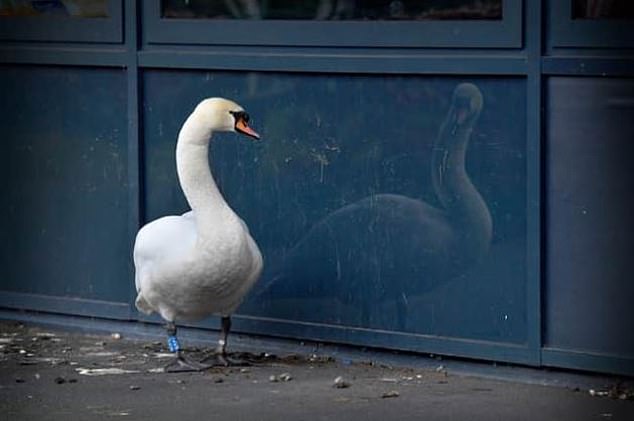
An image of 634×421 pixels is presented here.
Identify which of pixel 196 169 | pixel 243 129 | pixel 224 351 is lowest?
pixel 224 351

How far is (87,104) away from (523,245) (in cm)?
261

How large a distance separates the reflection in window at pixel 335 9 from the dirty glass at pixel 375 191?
28cm

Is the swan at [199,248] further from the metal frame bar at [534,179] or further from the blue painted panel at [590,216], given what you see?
the blue painted panel at [590,216]

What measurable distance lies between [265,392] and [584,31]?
2027 mm

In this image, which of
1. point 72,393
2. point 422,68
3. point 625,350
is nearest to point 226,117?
point 422,68

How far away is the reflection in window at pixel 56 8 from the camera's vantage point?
898 cm

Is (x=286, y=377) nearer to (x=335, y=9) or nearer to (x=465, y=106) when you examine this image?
(x=465, y=106)

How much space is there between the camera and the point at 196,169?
7.93m

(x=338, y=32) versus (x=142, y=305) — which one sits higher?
(x=338, y=32)

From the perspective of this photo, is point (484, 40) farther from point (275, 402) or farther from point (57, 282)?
point (57, 282)

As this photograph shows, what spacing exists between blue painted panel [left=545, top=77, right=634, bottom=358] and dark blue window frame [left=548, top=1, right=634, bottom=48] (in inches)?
5.9

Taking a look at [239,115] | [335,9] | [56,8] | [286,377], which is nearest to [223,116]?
[239,115]

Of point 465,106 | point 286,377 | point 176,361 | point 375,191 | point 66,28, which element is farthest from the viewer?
point 66,28

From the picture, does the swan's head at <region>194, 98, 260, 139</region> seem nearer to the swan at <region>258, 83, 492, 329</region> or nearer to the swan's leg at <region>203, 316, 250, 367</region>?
the swan at <region>258, 83, 492, 329</region>
